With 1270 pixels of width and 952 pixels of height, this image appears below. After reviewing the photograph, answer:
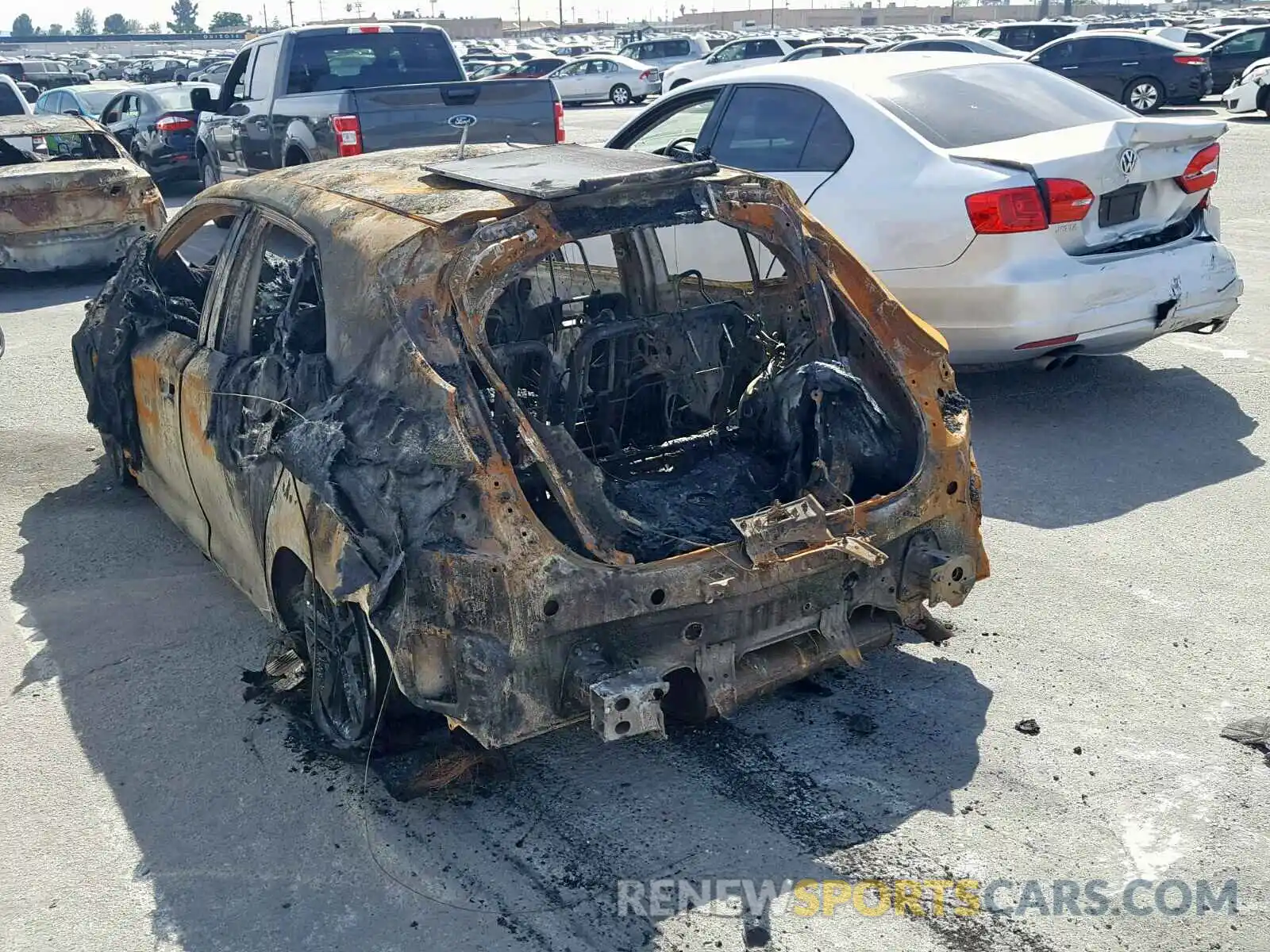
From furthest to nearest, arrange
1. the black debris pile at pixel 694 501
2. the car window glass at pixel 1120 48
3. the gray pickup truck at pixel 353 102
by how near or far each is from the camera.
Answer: the car window glass at pixel 1120 48 < the gray pickup truck at pixel 353 102 < the black debris pile at pixel 694 501

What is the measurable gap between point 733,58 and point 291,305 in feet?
87.1

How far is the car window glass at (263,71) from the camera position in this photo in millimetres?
12250

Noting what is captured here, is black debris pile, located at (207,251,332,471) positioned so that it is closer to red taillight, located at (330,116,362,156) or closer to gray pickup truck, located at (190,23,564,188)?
gray pickup truck, located at (190,23,564,188)

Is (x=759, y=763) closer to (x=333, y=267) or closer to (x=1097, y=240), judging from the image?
(x=333, y=267)

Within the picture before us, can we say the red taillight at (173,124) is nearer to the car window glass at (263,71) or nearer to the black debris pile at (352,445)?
the car window glass at (263,71)

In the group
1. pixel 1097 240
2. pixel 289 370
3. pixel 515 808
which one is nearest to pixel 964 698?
pixel 515 808

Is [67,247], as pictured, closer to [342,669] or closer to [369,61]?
[369,61]

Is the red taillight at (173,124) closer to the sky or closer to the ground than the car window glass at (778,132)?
closer to the ground

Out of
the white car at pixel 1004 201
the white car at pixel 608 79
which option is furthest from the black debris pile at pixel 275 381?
the white car at pixel 608 79

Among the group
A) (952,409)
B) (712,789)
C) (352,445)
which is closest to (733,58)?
(952,409)

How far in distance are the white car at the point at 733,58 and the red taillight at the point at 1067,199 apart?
72.0ft

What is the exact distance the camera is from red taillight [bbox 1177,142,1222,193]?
260 inches

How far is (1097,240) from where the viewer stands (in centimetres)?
639

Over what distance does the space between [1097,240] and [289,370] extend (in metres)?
4.32
